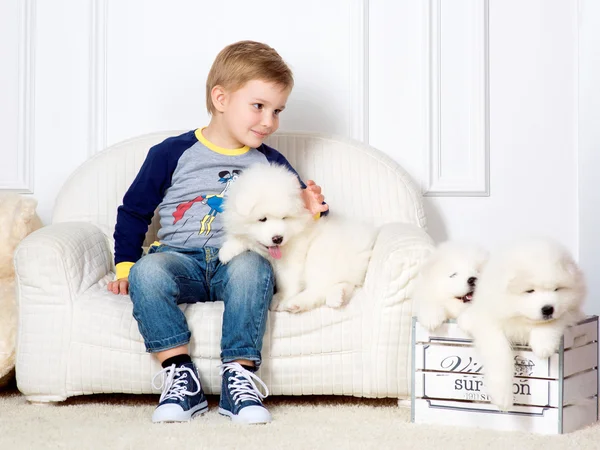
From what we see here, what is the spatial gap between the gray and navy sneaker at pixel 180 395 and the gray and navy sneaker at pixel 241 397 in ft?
0.22

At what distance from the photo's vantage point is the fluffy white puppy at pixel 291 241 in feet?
6.32

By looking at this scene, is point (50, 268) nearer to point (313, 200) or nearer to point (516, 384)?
point (313, 200)

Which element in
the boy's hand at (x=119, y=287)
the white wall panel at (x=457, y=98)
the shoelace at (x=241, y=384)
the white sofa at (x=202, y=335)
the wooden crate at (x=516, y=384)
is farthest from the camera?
the white wall panel at (x=457, y=98)

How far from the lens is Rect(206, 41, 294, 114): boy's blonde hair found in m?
2.21

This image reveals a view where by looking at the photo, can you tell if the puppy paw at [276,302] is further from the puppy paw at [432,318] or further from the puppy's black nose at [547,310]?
the puppy's black nose at [547,310]

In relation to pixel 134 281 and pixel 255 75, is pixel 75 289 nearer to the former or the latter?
pixel 134 281

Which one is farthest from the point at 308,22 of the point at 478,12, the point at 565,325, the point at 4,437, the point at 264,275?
the point at 4,437

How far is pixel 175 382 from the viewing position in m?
1.80

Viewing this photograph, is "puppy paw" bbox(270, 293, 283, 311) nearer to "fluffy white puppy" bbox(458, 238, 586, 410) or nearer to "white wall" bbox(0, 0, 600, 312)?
"fluffy white puppy" bbox(458, 238, 586, 410)

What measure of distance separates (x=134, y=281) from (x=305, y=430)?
610 mm

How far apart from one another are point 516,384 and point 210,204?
1.06 metres

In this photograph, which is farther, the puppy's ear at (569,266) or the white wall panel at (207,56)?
the white wall panel at (207,56)

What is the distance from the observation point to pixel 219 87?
2301mm

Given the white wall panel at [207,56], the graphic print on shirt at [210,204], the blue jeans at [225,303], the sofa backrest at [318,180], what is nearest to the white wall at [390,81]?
the white wall panel at [207,56]
